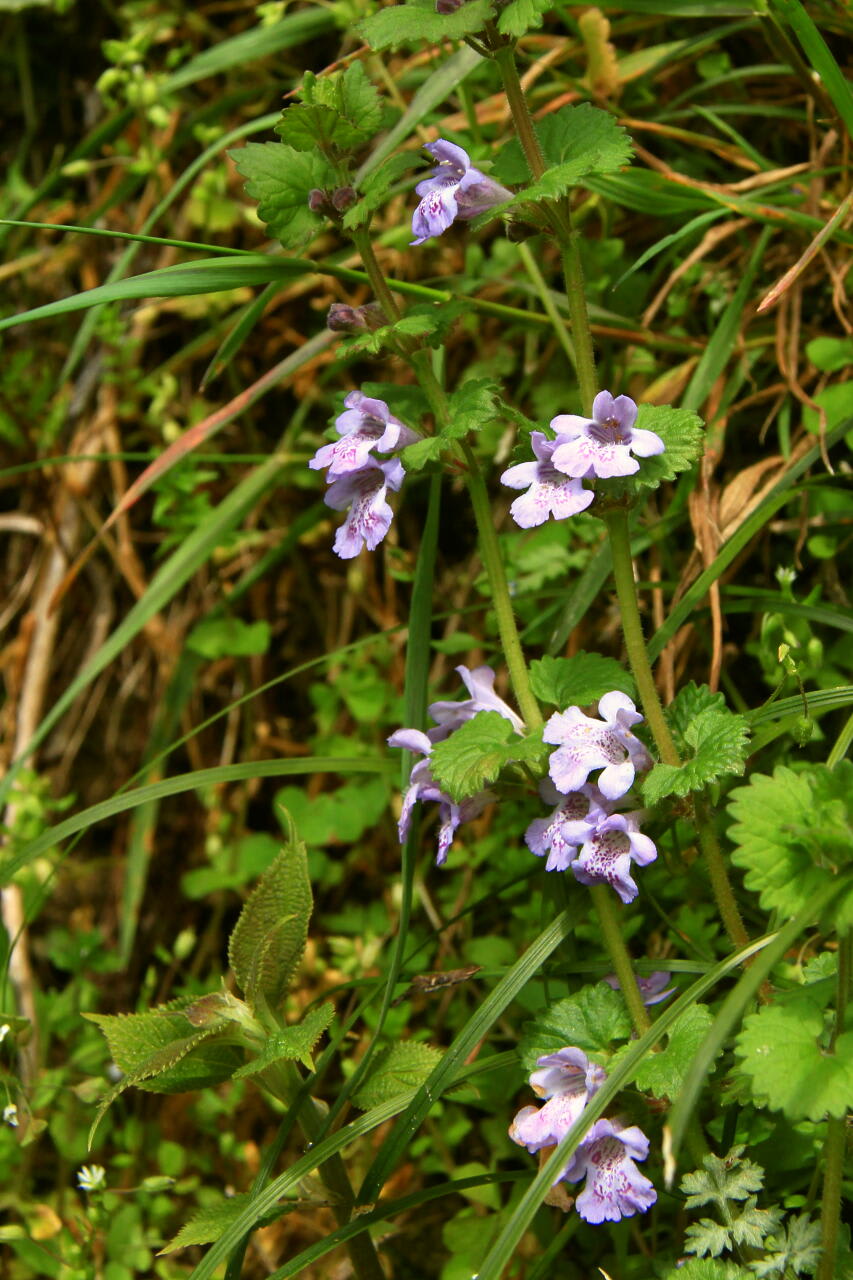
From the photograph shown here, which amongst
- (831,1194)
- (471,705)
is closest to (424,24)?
(471,705)

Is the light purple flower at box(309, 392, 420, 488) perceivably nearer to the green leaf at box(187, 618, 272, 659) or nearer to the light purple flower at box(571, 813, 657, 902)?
the light purple flower at box(571, 813, 657, 902)

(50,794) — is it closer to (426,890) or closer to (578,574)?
(426,890)

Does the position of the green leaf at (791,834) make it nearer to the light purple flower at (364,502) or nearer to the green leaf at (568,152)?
the light purple flower at (364,502)

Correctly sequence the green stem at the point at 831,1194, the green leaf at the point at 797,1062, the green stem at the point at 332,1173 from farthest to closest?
1. the green stem at the point at 332,1173
2. the green stem at the point at 831,1194
3. the green leaf at the point at 797,1062

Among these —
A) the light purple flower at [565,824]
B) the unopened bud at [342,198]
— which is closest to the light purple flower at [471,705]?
the light purple flower at [565,824]

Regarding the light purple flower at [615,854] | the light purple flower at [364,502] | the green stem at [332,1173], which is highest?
the light purple flower at [364,502]

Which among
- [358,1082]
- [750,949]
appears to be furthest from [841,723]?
[358,1082]

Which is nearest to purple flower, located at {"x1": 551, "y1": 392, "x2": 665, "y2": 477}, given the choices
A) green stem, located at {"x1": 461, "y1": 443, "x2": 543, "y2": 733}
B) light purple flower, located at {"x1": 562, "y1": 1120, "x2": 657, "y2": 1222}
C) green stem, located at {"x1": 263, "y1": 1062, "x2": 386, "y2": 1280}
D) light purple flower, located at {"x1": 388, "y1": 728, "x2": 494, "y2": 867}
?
green stem, located at {"x1": 461, "y1": 443, "x2": 543, "y2": 733}
